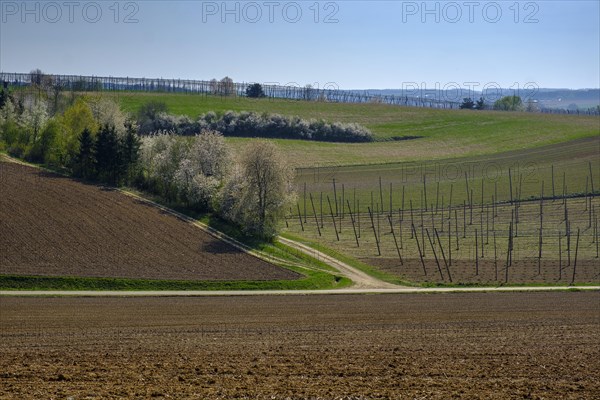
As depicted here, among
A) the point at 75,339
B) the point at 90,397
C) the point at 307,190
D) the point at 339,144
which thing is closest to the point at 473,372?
the point at 90,397

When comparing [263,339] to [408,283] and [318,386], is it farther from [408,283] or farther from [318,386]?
[408,283]

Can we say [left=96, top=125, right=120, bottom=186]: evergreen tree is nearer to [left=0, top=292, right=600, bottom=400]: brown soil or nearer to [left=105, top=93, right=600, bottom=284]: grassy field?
[left=105, top=93, right=600, bottom=284]: grassy field

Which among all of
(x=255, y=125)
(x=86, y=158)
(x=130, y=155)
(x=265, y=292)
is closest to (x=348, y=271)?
(x=265, y=292)

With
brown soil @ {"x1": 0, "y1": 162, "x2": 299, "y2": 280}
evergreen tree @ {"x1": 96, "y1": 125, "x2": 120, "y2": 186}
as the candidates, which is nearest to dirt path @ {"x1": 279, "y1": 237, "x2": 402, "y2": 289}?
brown soil @ {"x1": 0, "y1": 162, "x2": 299, "y2": 280}

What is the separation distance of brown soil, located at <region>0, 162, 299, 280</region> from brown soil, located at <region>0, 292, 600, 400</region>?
7041 mm

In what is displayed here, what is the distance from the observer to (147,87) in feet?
588

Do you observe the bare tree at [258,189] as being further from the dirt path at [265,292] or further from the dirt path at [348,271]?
the dirt path at [265,292]

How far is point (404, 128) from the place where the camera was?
5571 inches

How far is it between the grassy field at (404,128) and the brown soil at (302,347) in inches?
2648

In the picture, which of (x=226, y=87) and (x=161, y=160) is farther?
(x=226, y=87)

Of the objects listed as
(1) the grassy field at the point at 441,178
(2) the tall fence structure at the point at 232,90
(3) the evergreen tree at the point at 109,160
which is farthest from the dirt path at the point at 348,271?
(2) the tall fence structure at the point at 232,90

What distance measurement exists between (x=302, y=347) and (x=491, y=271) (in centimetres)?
2651

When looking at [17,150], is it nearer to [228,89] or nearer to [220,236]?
[220,236]

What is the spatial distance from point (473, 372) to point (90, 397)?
10.6m
